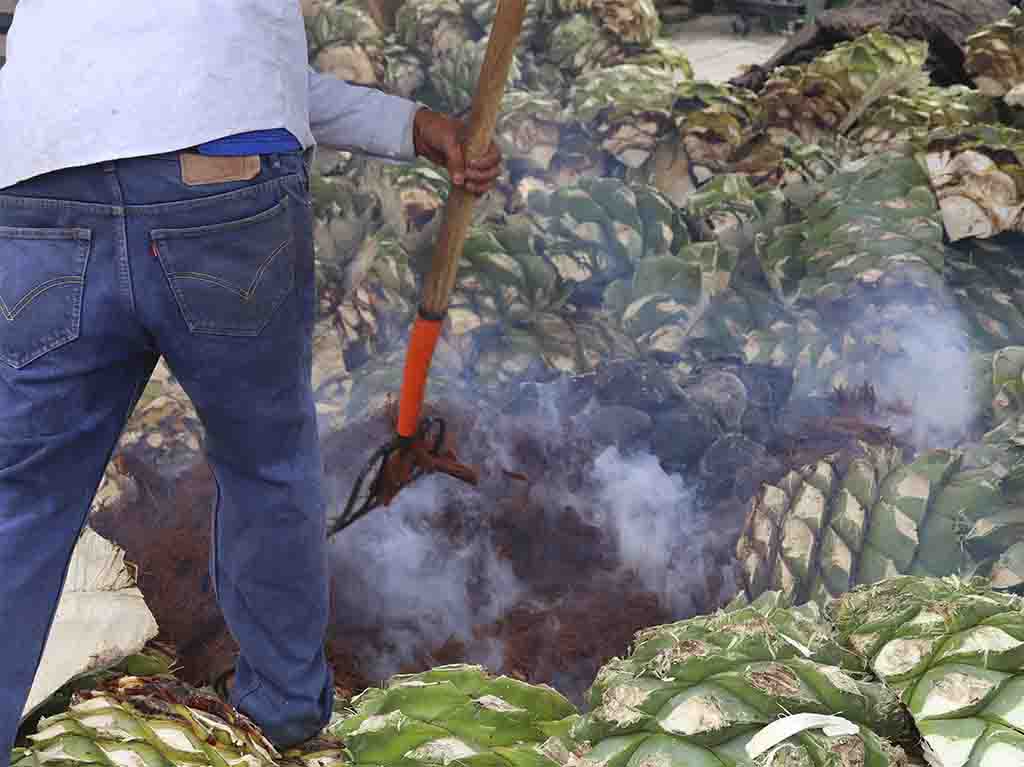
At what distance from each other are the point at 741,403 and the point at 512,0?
32.7 inches

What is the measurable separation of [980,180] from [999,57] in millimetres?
300

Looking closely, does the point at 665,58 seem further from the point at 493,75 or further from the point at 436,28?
the point at 493,75

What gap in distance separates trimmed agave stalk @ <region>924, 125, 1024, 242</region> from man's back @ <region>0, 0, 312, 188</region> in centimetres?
134

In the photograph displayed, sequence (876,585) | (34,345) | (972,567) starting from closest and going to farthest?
(34,345), (876,585), (972,567)

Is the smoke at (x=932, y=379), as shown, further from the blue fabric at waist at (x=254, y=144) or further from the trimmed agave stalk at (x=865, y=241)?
the blue fabric at waist at (x=254, y=144)

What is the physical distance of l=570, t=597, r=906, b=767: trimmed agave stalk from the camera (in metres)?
1.26

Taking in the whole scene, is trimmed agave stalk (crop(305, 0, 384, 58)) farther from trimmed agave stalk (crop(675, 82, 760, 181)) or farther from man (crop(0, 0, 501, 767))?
man (crop(0, 0, 501, 767))

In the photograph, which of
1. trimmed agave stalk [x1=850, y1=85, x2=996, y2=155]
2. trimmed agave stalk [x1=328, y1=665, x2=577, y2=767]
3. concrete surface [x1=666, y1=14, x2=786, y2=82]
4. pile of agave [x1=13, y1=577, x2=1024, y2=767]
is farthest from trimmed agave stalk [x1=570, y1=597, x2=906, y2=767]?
concrete surface [x1=666, y1=14, x2=786, y2=82]

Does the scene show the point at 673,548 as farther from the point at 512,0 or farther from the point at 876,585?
the point at 512,0

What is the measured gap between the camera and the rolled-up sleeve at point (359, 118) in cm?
171

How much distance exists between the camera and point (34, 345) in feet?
4.29

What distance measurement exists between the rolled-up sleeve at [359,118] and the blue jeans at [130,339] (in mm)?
292

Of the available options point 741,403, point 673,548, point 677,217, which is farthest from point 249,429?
point 677,217

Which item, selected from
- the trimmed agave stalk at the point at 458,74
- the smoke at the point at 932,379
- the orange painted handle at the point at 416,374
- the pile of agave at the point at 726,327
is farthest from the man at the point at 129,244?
the trimmed agave stalk at the point at 458,74
